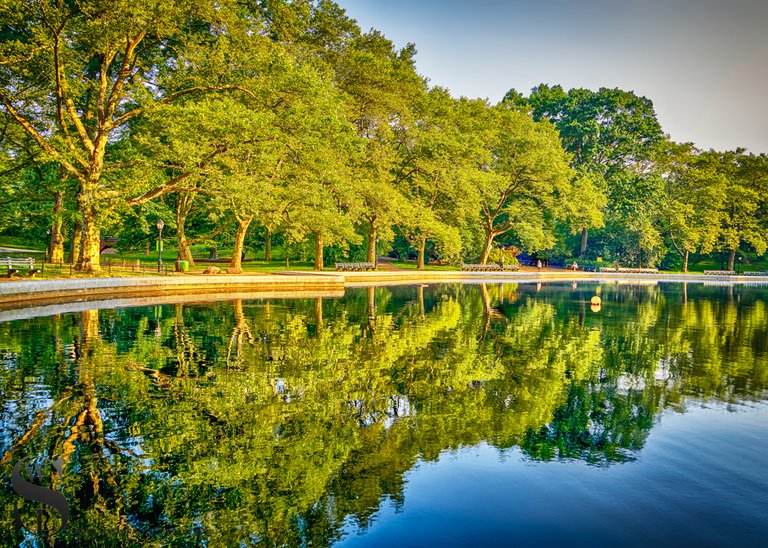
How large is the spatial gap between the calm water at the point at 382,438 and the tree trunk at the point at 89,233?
48.7 ft

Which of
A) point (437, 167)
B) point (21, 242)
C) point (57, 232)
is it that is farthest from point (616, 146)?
point (21, 242)

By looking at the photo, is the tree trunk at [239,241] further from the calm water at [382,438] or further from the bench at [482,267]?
the bench at [482,267]

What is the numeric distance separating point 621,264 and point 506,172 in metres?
31.3

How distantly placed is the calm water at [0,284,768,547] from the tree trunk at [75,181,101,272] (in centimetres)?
1483

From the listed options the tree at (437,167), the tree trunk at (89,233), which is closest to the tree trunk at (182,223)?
the tree trunk at (89,233)

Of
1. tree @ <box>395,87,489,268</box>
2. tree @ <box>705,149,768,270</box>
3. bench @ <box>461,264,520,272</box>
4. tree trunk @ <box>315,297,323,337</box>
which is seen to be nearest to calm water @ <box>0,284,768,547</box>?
tree trunk @ <box>315,297,323,337</box>

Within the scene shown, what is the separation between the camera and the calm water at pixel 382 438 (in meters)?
6.18

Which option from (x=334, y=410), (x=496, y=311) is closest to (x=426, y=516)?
(x=334, y=410)

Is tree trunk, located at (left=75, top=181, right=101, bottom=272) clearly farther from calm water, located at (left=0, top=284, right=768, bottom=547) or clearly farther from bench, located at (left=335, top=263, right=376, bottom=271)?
bench, located at (left=335, top=263, right=376, bottom=271)

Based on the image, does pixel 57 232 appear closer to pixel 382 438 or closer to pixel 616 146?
pixel 382 438

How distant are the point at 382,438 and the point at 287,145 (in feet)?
104

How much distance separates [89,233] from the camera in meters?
31.5

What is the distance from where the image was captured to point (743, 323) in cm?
2508

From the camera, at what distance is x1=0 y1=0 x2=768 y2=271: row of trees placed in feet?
103
